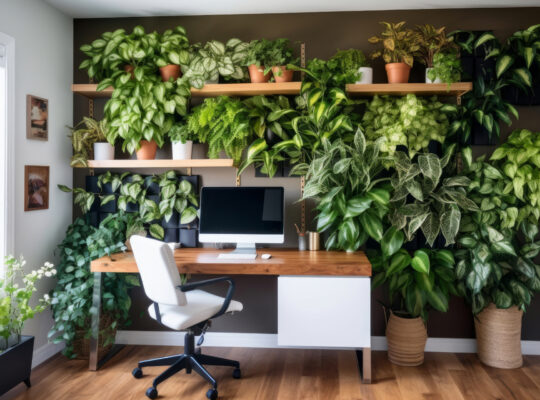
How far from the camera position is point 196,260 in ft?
10.1

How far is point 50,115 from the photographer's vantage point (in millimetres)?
3443

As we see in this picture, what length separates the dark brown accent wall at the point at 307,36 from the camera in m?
3.51

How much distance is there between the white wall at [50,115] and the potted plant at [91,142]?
0.47 feet

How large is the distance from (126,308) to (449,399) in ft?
7.16

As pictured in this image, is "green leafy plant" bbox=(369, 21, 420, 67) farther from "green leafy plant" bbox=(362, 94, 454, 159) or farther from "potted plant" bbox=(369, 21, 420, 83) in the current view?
"green leafy plant" bbox=(362, 94, 454, 159)

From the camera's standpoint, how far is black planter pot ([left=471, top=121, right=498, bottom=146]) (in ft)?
11.3

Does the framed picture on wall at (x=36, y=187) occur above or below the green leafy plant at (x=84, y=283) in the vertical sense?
above

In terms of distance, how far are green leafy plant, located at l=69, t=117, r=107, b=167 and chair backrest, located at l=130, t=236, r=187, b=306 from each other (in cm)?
109

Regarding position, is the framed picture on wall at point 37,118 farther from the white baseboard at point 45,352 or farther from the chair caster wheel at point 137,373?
the chair caster wheel at point 137,373

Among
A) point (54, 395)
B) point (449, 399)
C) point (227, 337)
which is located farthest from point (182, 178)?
point (449, 399)

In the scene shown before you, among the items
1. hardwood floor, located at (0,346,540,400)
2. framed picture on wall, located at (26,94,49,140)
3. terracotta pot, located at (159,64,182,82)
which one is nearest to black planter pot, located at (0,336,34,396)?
hardwood floor, located at (0,346,540,400)

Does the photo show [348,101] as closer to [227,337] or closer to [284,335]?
[284,335]

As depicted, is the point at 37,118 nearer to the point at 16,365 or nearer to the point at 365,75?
the point at 16,365

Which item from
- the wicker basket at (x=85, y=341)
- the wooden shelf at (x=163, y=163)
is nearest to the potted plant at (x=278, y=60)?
the wooden shelf at (x=163, y=163)
